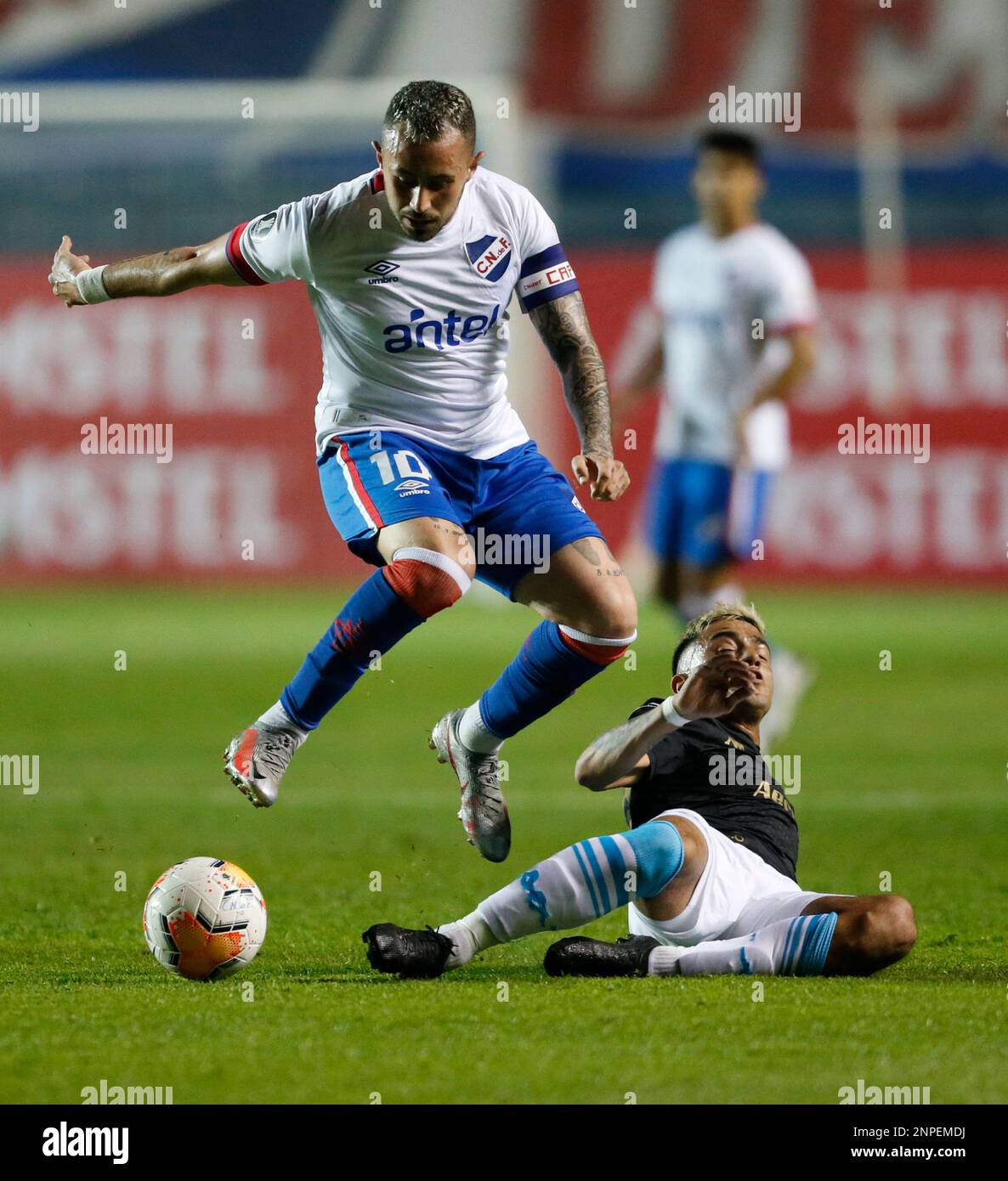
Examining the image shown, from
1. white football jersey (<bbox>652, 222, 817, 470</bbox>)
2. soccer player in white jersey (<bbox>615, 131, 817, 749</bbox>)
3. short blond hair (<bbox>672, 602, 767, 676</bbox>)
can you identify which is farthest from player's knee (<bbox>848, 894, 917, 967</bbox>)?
white football jersey (<bbox>652, 222, 817, 470</bbox>)

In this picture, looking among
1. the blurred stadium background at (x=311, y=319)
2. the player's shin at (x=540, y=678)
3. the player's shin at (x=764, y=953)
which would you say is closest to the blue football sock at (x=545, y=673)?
the player's shin at (x=540, y=678)

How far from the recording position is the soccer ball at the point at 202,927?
477 centimetres

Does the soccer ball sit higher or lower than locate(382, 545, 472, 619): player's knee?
lower

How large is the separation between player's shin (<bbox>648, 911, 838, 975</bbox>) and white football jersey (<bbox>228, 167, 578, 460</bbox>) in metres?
1.79

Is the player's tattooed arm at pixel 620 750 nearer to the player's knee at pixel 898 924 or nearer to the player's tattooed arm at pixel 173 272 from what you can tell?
the player's knee at pixel 898 924

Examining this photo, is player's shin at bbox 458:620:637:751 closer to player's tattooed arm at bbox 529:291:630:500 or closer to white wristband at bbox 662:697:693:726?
player's tattooed arm at bbox 529:291:630:500

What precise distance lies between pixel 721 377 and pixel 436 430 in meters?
5.62

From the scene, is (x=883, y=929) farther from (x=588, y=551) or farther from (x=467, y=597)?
(x=467, y=597)

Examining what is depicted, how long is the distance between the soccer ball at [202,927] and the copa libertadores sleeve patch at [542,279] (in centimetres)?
210

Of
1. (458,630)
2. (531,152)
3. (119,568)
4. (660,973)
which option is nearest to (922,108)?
(531,152)

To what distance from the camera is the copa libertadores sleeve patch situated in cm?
573

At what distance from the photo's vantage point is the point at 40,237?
1967 cm

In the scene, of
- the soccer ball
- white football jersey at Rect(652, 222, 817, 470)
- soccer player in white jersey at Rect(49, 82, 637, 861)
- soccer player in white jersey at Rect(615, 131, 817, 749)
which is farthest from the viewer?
white football jersey at Rect(652, 222, 817, 470)

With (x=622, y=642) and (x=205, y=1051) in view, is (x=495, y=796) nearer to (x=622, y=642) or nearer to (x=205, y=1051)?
(x=622, y=642)
